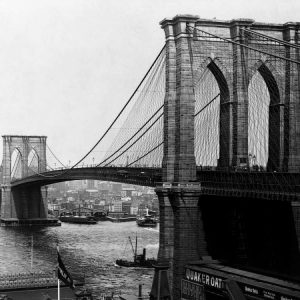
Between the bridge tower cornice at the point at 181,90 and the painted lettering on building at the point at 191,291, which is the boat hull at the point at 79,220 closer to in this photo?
the bridge tower cornice at the point at 181,90

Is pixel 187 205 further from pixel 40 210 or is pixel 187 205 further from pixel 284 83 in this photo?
pixel 40 210

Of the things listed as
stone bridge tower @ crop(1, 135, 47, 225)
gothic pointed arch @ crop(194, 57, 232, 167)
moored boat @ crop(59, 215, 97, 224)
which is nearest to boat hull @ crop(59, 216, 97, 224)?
moored boat @ crop(59, 215, 97, 224)

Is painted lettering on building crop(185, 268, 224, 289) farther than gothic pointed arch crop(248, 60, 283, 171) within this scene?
No

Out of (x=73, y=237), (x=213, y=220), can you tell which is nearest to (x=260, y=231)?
(x=213, y=220)

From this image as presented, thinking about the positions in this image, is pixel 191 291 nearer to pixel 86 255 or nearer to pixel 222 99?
pixel 222 99

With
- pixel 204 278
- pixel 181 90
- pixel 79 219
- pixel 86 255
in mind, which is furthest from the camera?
pixel 79 219

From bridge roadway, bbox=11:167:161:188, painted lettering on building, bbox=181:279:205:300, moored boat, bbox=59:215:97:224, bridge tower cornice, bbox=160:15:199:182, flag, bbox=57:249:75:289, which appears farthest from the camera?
moored boat, bbox=59:215:97:224

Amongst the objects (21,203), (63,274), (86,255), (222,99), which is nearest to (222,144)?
(222,99)

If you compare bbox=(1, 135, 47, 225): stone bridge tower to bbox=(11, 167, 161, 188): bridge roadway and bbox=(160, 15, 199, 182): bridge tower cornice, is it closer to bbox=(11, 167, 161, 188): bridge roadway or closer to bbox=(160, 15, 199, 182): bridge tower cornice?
bbox=(11, 167, 161, 188): bridge roadway

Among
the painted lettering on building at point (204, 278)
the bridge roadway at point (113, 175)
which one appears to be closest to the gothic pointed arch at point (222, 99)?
the bridge roadway at point (113, 175)
